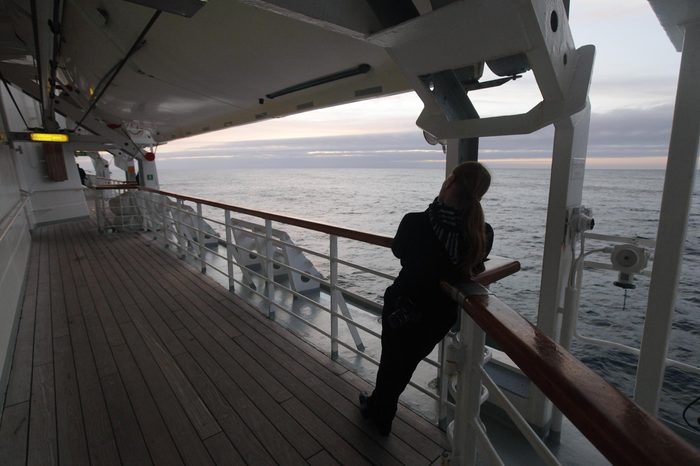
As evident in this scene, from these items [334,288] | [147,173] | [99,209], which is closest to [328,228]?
[334,288]

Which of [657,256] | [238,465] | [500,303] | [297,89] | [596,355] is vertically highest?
[297,89]

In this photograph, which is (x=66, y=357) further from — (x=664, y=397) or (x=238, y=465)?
(x=664, y=397)

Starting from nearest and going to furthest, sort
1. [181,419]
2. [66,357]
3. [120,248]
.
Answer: [181,419], [66,357], [120,248]

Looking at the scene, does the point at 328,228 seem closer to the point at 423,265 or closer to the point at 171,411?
the point at 423,265

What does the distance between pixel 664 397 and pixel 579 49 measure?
6.31 m

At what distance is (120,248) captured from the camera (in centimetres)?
482

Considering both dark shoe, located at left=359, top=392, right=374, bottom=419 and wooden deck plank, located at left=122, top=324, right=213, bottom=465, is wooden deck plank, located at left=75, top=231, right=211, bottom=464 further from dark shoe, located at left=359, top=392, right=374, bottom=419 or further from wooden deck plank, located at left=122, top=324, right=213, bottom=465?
dark shoe, located at left=359, top=392, right=374, bottom=419

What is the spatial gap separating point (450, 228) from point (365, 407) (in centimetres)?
97

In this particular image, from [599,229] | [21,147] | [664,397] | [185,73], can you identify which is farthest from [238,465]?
[599,229]

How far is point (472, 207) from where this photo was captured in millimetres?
1096

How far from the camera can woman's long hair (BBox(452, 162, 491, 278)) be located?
107cm

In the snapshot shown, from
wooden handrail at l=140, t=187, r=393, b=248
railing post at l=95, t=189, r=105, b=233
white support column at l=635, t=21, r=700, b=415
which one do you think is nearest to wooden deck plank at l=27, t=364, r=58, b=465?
wooden handrail at l=140, t=187, r=393, b=248

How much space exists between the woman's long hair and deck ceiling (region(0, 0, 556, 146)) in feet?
1.05

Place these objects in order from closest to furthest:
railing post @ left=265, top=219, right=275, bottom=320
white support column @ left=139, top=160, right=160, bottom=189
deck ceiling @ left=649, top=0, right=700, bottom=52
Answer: deck ceiling @ left=649, top=0, right=700, bottom=52, railing post @ left=265, top=219, right=275, bottom=320, white support column @ left=139, top=160, right=160, bottom=189
